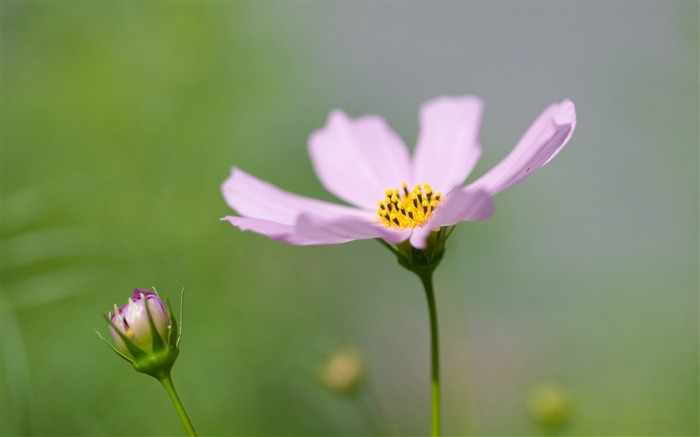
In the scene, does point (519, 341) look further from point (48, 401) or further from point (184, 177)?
point (48, 401)

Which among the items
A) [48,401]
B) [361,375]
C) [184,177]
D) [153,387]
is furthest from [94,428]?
[184,177]

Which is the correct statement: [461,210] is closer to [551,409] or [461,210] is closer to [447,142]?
[447,142]

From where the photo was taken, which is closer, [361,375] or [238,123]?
[361,375]

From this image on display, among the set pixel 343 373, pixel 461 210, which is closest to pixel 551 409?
pixel 343 373

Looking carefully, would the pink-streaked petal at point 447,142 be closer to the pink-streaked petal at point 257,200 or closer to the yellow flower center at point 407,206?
the yellow flower center at point 407,206

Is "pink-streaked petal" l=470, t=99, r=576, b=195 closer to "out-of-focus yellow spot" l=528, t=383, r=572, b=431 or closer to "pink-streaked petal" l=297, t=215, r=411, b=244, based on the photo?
"pink-streaked petal" l=297, t=215, r=411, b=244

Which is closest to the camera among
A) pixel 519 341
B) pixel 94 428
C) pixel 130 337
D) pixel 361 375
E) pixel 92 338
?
pixel 130 337
